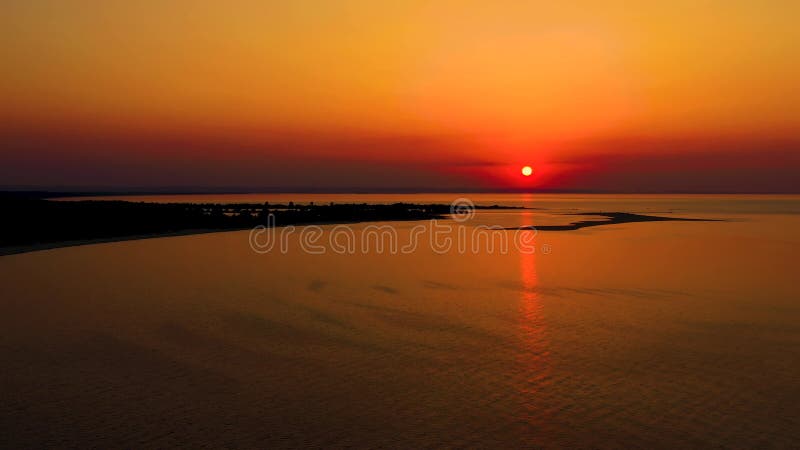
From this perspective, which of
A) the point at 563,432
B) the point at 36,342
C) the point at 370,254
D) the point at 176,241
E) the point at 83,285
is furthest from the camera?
the point at 176,241

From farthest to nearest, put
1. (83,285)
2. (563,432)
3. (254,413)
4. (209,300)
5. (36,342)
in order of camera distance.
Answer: (83,285) < (209,300) < (36,342) < (254,413) < (563,432)

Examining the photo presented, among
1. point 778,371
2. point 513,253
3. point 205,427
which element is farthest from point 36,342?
point 513,253

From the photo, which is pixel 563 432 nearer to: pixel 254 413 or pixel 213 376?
pixel 254 413

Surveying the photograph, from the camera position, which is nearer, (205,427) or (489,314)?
(205,427)

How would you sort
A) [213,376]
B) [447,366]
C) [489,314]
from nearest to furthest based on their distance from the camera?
[213,376] < [447,366] < [489,314]

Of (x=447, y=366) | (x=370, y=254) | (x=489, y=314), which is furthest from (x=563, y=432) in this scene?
(x=370, y=254)

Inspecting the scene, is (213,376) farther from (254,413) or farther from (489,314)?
(489,314)
